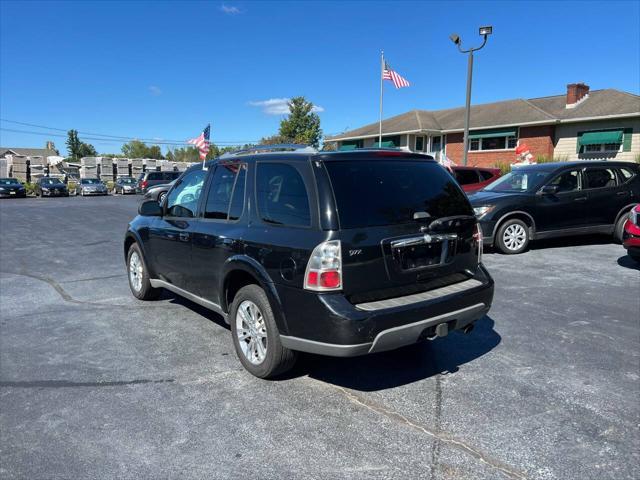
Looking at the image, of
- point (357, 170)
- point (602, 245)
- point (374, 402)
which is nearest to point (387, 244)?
point (357, 170)

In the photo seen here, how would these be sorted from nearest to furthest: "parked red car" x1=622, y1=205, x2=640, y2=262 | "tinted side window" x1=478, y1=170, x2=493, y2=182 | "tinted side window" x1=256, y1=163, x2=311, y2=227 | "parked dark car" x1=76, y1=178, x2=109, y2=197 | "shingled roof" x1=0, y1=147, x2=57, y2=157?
"tinted side window" x1=256, y1=163, x2=311, y2=227
"parked red car" x1=622, y1=205, x2=640, y2=262
"tinted side window" x1=478, y1=170, x2=493, y2=182
"parked dark car" x1=76, y1=178, x2=109, y2=197
"shingled roof" x1=0, y1=147, x2=57, y2=157

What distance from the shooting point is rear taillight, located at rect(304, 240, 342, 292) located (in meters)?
3.24

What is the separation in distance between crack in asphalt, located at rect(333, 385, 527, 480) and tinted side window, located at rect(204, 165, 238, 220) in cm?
187

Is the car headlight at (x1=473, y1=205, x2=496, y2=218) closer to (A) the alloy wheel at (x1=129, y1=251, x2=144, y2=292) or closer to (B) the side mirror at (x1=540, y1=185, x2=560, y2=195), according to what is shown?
(B) the side mirror at (x1=540, y1=185, x2=560, y2=195)

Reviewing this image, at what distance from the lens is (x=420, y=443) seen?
118 inches

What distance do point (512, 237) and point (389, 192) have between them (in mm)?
6513

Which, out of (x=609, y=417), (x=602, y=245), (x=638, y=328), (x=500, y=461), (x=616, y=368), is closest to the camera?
(x=500, y=461)

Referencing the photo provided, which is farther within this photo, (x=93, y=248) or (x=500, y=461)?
(x=93, y=248)

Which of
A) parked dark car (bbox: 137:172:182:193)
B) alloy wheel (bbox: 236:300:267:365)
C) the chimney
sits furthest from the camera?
parked dark car (bbox: 137:172:182:193)

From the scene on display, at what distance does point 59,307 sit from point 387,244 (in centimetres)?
468

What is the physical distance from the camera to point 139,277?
244 inches

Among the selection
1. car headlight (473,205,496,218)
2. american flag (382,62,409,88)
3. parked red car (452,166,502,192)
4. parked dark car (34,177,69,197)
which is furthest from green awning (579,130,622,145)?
parked dark car (34,177,69,197)

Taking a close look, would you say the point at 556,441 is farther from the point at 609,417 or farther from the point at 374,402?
the point at 374,402

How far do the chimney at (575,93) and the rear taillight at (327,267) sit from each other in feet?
97.1
